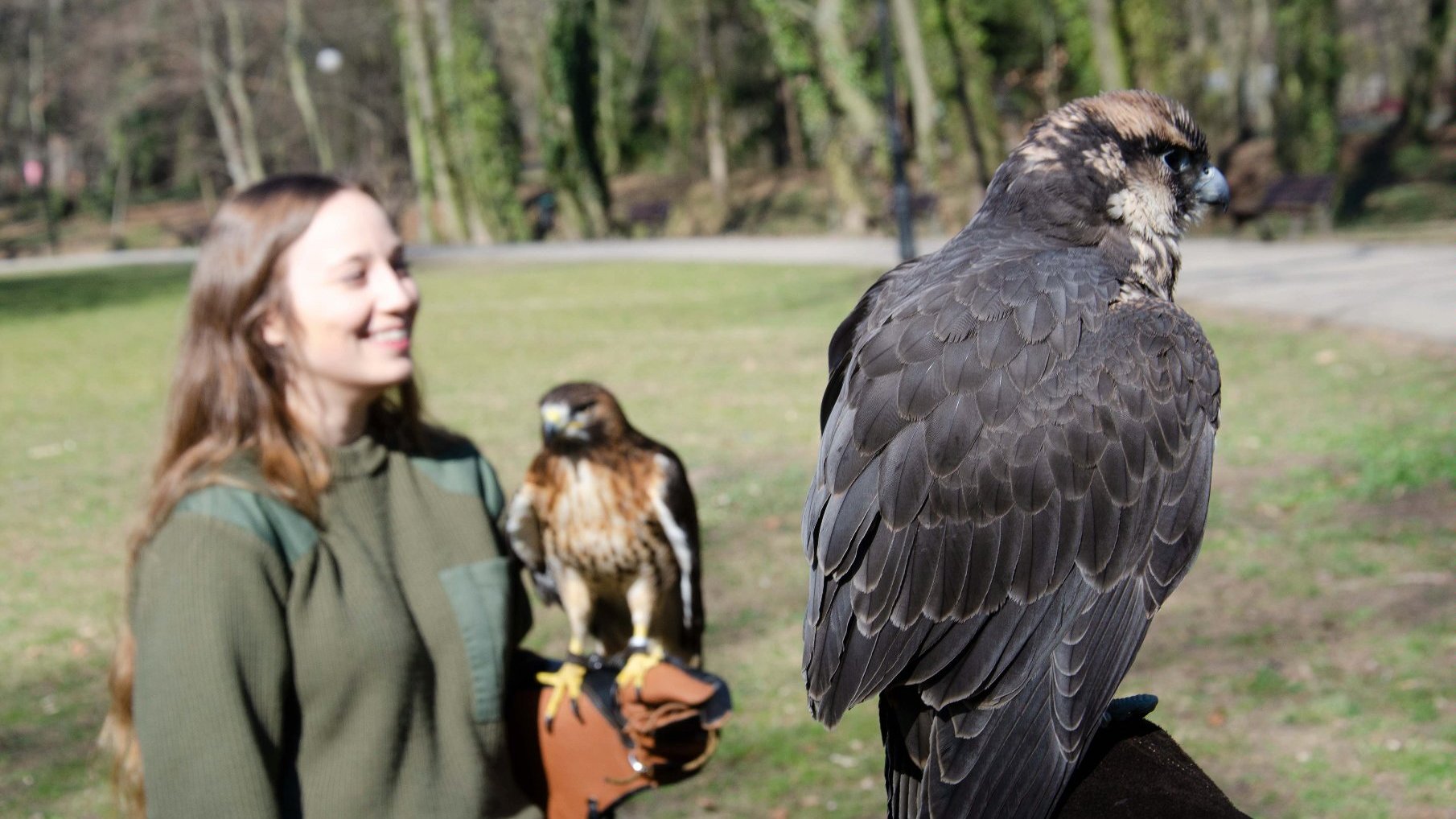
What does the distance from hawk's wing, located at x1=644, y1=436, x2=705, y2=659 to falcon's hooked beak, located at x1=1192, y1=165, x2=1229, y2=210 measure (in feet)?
5.29

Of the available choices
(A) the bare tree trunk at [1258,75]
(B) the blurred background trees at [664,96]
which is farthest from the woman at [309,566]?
(A) the bare tree trunk at [1258,75]

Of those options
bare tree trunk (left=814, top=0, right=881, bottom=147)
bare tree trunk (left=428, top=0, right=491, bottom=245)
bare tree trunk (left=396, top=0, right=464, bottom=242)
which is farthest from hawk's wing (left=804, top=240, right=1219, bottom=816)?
bare tree trunk (left=396, top=0, right=464, bottom=242)

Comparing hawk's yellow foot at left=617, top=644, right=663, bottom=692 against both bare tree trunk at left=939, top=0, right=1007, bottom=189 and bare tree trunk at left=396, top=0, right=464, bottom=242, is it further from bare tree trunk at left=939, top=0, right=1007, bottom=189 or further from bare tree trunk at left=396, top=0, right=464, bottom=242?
bare tree trunk at left=396, top=0, right=464, bottom=242

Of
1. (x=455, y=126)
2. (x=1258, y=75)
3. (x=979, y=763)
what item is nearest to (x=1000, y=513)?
(x=979, y=763)

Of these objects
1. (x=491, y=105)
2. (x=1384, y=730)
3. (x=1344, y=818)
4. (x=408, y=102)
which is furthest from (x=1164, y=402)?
(x=408, y=102)

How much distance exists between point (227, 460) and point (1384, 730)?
160 inches

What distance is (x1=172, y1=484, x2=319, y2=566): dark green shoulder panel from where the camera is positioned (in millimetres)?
2439

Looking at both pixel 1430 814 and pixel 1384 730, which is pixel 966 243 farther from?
pixel 1384 730

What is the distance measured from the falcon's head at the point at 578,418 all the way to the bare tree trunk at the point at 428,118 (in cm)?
3349

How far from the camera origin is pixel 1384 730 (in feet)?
15.5

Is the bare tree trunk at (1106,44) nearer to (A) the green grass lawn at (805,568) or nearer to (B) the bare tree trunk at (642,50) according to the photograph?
(A) the green grass lawn at (805,568)

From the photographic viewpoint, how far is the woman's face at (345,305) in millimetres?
2691

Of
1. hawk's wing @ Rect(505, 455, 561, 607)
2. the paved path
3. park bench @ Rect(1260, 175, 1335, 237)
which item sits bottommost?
the paved path

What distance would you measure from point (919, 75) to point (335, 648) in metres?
22.5
